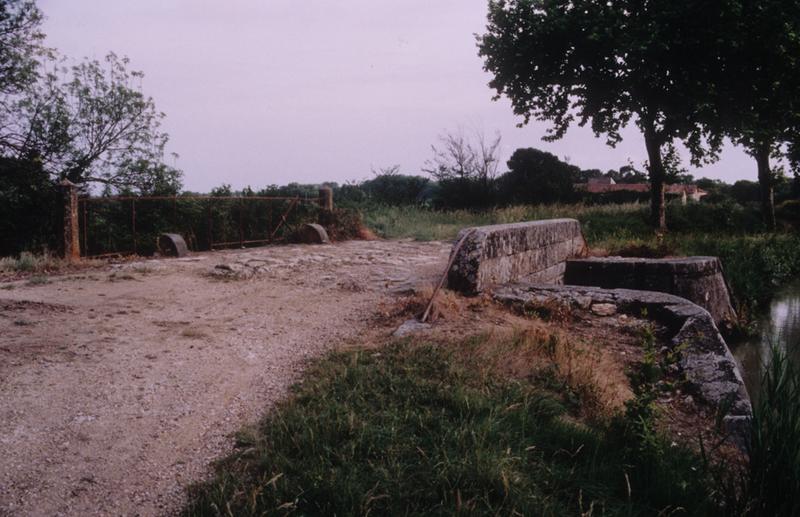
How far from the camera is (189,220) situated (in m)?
11.9

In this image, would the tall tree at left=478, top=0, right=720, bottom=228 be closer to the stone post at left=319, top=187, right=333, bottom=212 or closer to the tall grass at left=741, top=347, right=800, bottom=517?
the stone post at left=319, top=187, right=333, bottom=212

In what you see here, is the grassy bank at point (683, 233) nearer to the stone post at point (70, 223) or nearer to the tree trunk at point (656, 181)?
the tree trunk at point (656, 181)

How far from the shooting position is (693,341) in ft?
14.3

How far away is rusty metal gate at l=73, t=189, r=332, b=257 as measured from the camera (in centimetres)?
1027

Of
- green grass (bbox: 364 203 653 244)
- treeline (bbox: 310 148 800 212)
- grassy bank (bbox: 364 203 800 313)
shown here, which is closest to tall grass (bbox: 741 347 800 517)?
grassy bank (bbox: 364 203 800 313)

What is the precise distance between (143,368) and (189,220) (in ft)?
28.2

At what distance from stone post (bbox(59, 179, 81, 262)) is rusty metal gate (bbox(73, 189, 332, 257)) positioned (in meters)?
0.16

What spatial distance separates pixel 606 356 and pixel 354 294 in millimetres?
3386

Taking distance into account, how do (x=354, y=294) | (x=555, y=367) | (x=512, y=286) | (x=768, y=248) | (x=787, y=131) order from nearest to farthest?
(x=555, y=367)
(x=512, y=286)
(x=354, y=294)
(x=768, y=248)
(x=787, y=131)

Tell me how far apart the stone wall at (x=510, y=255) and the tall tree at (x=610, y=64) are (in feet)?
33.6

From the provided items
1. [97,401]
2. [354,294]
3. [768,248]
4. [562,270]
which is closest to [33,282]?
[354,294]

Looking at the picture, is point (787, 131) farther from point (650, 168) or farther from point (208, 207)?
point (208, 207)

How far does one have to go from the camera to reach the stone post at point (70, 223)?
355 inches

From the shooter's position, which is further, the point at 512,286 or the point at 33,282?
the point at 33,282
